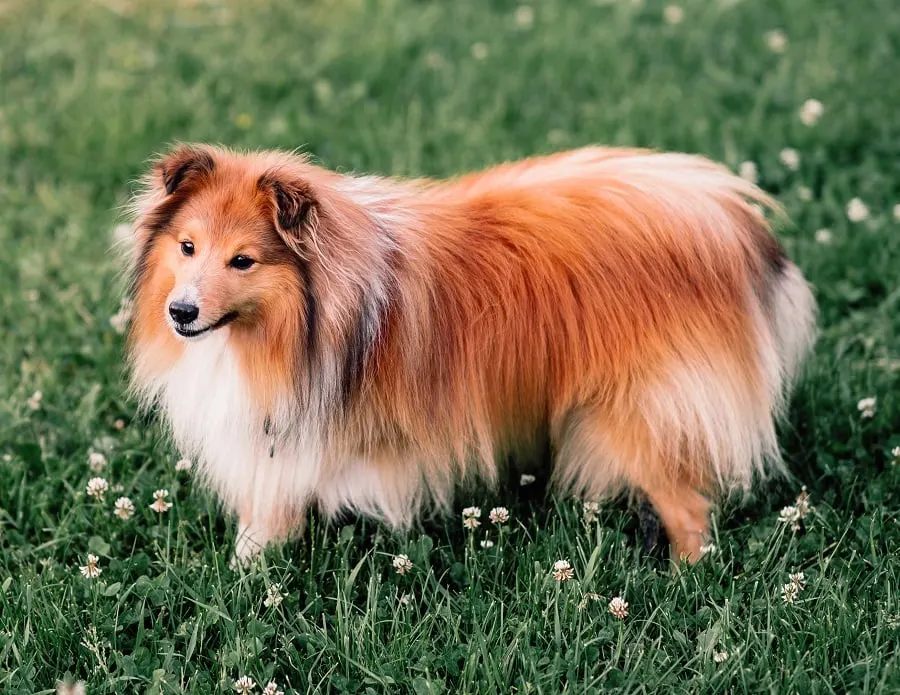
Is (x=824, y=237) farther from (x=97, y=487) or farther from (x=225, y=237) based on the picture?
(x=97, y=487)

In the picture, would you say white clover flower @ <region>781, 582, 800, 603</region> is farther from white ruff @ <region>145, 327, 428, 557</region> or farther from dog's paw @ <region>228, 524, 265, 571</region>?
dog's paw @ <region>228, 524, 265, 571</region>

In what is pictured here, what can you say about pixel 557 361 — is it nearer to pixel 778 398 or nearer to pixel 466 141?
pixel 778 398

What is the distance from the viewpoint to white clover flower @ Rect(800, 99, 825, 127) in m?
6.09

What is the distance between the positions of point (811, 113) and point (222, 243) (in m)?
4.22

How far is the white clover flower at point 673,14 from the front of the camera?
7277mm

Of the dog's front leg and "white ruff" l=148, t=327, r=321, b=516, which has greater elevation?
"white ruff" l=148, t=327, r=321, b=516

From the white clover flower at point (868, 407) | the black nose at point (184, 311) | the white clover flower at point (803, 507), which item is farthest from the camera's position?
the white clover flower at point (868, 407)

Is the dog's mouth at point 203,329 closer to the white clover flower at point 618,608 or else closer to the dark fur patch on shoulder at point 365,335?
the dark fur patch on shoulder at point 365,335

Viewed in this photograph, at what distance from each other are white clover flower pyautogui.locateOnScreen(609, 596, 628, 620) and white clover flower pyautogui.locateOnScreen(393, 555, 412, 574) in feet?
2.18

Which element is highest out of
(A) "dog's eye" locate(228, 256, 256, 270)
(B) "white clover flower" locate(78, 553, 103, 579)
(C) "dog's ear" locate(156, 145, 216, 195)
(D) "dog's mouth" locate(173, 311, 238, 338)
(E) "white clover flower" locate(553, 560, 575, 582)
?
(C) "dog's ear" locate(156, 145, 216, 195)

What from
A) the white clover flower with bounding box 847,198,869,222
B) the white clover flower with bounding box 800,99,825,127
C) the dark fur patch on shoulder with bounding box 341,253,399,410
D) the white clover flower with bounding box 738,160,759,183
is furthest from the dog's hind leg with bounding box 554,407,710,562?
the white clover flower with bounding box 800,99,825,127

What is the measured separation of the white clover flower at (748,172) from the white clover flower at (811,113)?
2.03ft

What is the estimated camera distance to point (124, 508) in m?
3.69

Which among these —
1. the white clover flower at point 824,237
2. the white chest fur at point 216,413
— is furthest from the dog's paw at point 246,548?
the white clover flower at point 824,237
